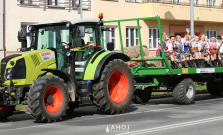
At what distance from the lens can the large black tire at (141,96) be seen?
17.9 m

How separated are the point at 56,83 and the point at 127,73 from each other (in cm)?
271

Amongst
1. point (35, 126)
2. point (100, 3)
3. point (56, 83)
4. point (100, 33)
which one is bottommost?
point (35, 126)

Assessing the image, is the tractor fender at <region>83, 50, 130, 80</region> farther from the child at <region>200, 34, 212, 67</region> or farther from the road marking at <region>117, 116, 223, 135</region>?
the child at <region>200, 34, 212, 67</region>

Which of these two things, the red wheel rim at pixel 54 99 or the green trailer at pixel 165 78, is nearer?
the red wheel rim at pixel 54 99

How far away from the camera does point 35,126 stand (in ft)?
40.3

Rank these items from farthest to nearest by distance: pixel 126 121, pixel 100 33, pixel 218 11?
pixel 218 11 → pixel 100 33 → pixel 126 121

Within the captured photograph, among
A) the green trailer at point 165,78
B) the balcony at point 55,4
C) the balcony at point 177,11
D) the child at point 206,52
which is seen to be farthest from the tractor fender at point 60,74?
the balcony at point 177,11

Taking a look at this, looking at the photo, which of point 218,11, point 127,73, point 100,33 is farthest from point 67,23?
point 218,11

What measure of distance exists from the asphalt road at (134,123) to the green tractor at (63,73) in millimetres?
413

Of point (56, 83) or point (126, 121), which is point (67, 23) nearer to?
point (56, 83)

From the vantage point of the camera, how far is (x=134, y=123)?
1239cm

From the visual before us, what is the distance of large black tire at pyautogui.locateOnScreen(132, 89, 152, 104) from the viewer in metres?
17.9

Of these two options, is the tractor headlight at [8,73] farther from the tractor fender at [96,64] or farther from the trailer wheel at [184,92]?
the trailer wheel at [184,92]

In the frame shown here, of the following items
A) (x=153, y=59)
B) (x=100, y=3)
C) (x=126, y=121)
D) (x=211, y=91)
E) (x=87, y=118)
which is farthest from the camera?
(x=100, y=3)
